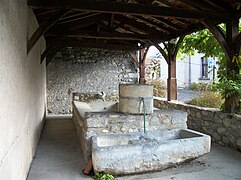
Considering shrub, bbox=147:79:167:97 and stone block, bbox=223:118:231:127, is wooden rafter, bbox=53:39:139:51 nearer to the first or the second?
shrub, bbox=147:79:167:97

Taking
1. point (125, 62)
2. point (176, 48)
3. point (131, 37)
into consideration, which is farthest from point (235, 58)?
point (125, 62)

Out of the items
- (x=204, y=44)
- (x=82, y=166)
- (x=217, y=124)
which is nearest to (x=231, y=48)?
(x=204, y=44)

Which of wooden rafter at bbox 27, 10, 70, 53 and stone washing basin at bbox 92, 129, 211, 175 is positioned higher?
wooden rafter at bbox 27, 10, 70, 53

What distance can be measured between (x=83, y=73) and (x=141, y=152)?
624cm

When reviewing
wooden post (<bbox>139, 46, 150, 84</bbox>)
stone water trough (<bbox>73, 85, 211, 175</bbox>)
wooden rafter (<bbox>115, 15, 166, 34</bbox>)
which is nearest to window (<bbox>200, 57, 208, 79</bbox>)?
wooden post (<bbox>139, 46, 150, 84</bbox>)

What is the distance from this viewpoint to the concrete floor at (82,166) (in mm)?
2795

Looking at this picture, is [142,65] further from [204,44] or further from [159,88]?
[204,44]

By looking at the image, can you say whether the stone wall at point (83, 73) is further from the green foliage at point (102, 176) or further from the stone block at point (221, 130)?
the green foliage at point (102, 176)

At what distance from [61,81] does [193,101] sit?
493 cm

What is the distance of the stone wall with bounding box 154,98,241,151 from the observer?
3.86 meters

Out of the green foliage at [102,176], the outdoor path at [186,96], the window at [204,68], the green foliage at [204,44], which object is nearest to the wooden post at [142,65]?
the outdoor path at [186,96]

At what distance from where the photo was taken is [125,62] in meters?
9.16

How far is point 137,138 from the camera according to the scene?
10.7 ft

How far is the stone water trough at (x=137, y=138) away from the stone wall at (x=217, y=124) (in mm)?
939
